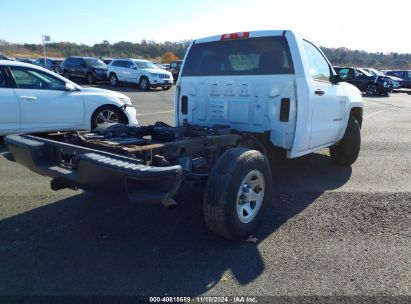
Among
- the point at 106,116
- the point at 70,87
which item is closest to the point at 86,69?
the point at 106,116

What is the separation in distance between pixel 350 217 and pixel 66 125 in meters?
5.47

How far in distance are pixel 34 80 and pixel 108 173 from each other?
5209 mm

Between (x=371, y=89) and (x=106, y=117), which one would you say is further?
(x=371, y=89)

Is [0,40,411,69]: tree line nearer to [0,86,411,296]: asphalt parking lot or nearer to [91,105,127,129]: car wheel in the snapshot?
[91,105,127,129]: car wheel

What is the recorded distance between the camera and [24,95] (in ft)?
22.4

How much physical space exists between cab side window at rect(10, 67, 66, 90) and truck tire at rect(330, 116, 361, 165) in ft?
17.4

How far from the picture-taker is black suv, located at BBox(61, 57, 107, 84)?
81.8 ft

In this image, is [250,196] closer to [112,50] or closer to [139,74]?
[139,74]

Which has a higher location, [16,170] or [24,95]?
[24,95]

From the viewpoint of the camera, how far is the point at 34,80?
7023mm

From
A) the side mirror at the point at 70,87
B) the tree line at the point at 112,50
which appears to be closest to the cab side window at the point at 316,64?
the side mirror at the point at 70,87

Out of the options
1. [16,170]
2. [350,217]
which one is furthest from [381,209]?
[16,170]

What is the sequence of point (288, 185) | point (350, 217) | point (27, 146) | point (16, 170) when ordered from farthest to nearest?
point (16, 170) < point (288, 185) < point (350, 217) < point (27, 146)

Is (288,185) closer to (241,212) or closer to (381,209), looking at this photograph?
(381,209)
